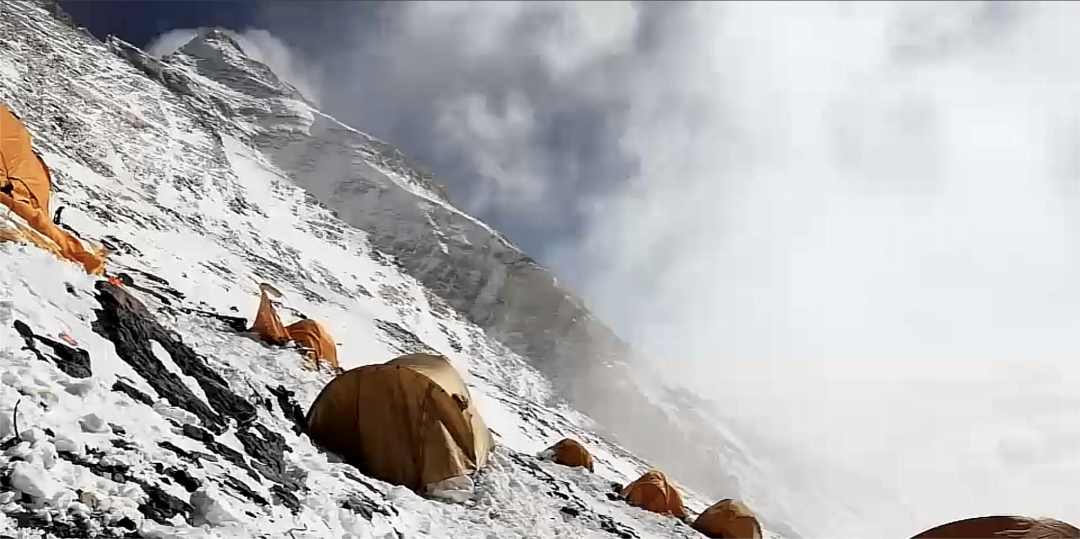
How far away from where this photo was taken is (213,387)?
11219 mm

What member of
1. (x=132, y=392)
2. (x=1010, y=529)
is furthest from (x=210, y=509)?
(x=1010, y=529)

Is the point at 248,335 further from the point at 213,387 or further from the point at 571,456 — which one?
the point at 571,456

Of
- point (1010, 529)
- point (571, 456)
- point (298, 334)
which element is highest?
point (1010, 529)

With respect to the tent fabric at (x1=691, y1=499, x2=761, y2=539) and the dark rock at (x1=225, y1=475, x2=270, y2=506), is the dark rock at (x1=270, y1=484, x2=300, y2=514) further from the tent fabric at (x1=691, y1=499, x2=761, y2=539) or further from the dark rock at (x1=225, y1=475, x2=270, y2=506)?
the tent fabric at (x1=691, y1=499, x2=761, y2=539)

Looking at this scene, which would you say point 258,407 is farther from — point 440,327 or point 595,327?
point 595,327

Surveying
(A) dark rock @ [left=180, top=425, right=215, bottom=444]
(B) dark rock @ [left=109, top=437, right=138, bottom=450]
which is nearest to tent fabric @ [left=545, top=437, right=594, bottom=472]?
(A) dark rock @ [left=180, top=425, right=215, bottom=444]

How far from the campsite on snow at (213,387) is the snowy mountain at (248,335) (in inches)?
2.2

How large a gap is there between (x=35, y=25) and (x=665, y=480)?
202ft

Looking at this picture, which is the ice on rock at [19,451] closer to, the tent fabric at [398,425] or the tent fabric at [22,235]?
the tent fabric at [22,235]

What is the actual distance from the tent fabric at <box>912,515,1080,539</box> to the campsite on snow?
0.17 ft

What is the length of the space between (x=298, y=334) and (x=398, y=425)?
22.3ft

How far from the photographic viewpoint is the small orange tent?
17.9m

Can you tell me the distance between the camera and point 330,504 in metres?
9.56

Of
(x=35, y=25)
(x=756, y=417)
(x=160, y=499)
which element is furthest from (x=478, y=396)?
(x=756, y=417)
